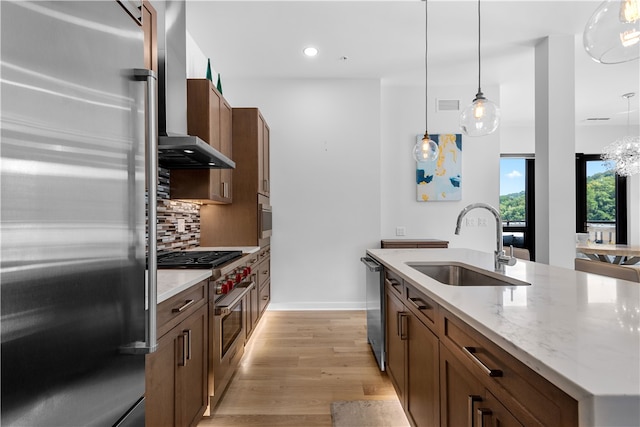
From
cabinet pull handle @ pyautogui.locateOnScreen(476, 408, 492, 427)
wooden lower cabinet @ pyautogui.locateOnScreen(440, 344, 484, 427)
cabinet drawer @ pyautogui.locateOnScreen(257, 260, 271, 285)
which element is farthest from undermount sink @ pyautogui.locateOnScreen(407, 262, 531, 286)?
cabinet drawer @ pyautogui.locateOnScreen(257, 260, 271, 285)

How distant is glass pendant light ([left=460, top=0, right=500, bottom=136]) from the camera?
2352 mm

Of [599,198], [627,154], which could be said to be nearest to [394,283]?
[627,154]

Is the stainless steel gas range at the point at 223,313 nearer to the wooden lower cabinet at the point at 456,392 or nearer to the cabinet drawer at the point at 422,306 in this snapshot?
the cabinet drawer at the point at 422,306

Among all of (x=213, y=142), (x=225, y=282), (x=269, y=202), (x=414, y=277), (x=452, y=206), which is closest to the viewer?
(x=414, y=277)

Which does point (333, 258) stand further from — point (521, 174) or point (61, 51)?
point (521, 174)

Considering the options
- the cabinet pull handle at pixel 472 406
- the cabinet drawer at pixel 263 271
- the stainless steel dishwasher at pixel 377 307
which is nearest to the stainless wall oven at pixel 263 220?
the cabinet drawer at pixel 263 271

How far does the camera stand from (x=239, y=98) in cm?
438

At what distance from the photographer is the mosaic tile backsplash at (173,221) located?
259 cm

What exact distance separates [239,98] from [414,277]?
366 cm

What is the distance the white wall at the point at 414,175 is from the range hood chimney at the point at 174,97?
9.14 feet

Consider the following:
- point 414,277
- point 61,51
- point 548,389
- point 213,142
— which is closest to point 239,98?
point 213,142

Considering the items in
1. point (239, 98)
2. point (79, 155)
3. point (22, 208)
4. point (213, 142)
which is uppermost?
point (239, 98)

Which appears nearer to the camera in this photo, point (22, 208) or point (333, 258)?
point (22, 208)

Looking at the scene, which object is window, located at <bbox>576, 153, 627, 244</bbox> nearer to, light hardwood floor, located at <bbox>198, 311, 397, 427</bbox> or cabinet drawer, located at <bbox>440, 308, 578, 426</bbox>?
light hardwood floor, located at <bbox>198, 311, 397, 427</bbox>
